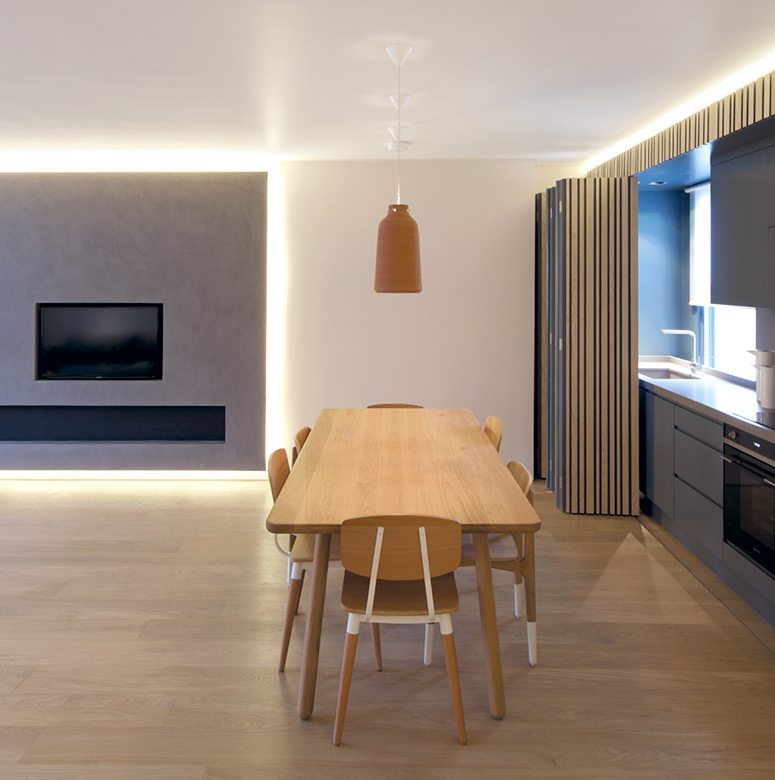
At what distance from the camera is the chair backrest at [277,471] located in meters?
2.89

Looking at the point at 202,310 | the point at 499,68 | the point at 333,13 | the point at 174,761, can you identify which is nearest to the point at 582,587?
the point at 174,761

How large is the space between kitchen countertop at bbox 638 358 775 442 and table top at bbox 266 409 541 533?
4.00ft

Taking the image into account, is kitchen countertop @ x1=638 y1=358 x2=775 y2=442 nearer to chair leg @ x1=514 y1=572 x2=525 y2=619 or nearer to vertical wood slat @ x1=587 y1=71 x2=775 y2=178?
chair leg @ x1=514 y1=572 x2=525 y2=619

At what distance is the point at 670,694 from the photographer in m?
2.76

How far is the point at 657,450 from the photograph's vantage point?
4781 millimetres

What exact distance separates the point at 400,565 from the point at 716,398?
2.71 metres

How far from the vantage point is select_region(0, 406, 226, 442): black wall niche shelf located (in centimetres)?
625

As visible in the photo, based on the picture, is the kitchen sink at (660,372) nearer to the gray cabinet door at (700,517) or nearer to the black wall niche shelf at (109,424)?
the gray cabinet door at (700,517)

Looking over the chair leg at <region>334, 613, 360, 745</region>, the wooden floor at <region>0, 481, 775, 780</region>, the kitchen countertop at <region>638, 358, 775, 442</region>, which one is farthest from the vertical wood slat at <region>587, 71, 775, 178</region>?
the chair leg at <region>334, 613, 360, 745</region>

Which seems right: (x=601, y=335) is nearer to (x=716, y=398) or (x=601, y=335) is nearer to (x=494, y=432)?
(x=716, y=398)

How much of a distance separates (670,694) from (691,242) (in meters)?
4.02

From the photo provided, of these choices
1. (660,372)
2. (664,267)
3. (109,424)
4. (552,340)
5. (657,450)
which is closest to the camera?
(657,450)

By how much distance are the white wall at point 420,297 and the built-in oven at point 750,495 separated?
8.23ft

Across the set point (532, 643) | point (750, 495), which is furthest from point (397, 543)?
point (750, 495)
